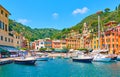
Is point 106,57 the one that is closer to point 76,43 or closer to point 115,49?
point 115,49

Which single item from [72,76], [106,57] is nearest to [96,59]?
[106,57]

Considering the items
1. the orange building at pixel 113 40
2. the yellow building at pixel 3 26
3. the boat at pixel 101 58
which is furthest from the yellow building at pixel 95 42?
the yellow building at pixel 3 26

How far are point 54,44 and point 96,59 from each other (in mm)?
85290

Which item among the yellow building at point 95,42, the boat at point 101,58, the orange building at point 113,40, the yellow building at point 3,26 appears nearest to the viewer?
the yellow building at point 3,26

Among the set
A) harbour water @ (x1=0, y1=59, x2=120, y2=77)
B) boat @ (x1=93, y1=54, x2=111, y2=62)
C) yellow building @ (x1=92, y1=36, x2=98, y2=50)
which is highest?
yellow building @ (x1=92, y1=36, x2=98, y2=50)

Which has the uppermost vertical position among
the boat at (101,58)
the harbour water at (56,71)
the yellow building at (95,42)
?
the yellow building at (95,42)

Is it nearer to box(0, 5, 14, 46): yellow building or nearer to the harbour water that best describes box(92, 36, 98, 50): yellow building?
box(0, 5, 14, 46): yellow building

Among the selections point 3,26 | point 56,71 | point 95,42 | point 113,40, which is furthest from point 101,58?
point 95,42

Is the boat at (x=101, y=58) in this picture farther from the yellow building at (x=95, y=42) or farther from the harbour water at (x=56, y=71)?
the yellow building at (x=95, y=42)

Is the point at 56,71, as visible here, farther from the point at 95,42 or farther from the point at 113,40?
the point at 95,42

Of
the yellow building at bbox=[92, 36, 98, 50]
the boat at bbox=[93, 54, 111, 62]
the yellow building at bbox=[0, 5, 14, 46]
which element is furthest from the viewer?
the yellow building at bbox=[92, 36, 98, 50]

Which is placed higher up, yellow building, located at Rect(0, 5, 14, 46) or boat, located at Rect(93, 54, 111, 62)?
yellow building, located at Rect(0, 5, 14, 46)

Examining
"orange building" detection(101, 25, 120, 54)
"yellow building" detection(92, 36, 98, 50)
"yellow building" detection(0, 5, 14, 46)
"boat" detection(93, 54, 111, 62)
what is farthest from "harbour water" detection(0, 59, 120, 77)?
"yellow building" detection(92, 36, 98, 50)

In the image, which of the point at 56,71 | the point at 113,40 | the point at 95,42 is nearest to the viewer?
the point at 56,71
